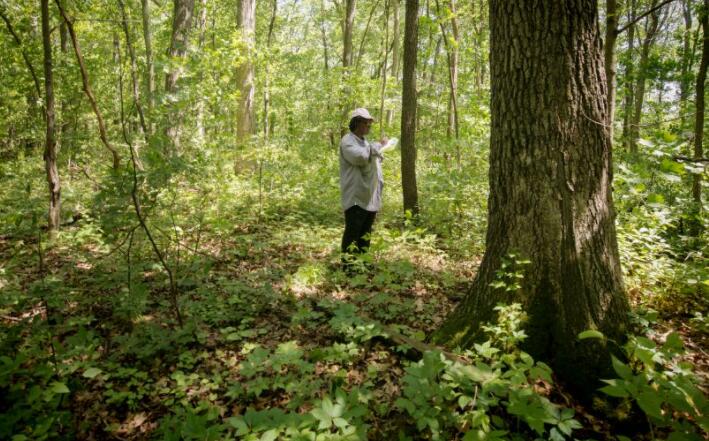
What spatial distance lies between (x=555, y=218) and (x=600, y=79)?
3.29 ft

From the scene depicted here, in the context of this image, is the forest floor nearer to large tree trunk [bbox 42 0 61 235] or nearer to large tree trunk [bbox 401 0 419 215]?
large tree trunk [bbox 42 0 61 235]

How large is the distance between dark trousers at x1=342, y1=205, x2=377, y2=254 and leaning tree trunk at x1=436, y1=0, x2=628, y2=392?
2425mm

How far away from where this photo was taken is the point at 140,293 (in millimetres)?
3486

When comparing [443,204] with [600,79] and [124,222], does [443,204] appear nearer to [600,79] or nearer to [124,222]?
[600,79]

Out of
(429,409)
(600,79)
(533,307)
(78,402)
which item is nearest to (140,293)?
(78,402)

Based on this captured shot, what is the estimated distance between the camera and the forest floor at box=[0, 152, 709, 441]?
6.97ft

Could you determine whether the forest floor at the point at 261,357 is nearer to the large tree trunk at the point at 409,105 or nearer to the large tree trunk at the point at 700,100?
the large tree trunk at the point at 409,105

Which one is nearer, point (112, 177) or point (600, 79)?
point (600, 79)

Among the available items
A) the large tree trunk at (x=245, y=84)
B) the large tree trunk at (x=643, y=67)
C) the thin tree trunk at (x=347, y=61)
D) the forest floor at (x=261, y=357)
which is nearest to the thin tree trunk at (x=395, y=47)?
the thin tree trunk at (x=347, y=61)

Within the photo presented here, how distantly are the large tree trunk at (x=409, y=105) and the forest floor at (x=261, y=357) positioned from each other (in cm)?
208

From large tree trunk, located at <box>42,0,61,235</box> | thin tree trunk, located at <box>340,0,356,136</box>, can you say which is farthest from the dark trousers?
thin tree trunk, located at <box>340,0,356,136</box>

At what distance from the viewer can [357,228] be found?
5055 mm

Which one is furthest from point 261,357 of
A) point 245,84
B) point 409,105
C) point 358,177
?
point 245,84

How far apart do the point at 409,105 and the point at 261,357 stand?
5.59m
